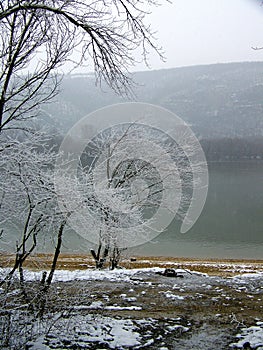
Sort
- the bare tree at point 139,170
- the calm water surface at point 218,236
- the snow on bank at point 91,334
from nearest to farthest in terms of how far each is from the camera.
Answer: the snow on bank at point 91,334 < the bare tree at point 139,170 < the calm water surface at point 218,236

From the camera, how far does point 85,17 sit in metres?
4.25

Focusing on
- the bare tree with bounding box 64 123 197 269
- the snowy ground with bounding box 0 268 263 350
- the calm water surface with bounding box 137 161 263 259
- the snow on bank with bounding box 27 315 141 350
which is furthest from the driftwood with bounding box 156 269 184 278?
the calm water surface with bounding box 137 161 263 259

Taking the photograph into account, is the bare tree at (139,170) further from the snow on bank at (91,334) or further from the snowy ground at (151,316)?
the snow on bank at (91,334)

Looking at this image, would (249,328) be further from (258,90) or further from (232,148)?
(258,90)

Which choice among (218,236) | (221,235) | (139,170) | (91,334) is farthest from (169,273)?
(221,235)

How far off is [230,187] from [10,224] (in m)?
46.9

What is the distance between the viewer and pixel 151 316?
6.75 metres

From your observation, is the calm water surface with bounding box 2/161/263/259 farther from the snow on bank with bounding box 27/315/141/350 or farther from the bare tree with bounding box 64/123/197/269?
the snow on bank with bounding box 27/315/141/350

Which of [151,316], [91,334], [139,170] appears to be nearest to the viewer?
[91,334]

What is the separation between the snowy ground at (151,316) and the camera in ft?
18.4

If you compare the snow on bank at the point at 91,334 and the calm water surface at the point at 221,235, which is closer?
the snow on bank at the point at 91,334

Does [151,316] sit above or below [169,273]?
below

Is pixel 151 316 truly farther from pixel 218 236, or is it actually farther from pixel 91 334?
pixel 218 236

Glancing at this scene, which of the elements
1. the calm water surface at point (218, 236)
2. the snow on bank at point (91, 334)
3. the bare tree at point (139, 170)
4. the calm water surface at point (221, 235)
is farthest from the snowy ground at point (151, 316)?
the calm water surface at point (221, 235)
